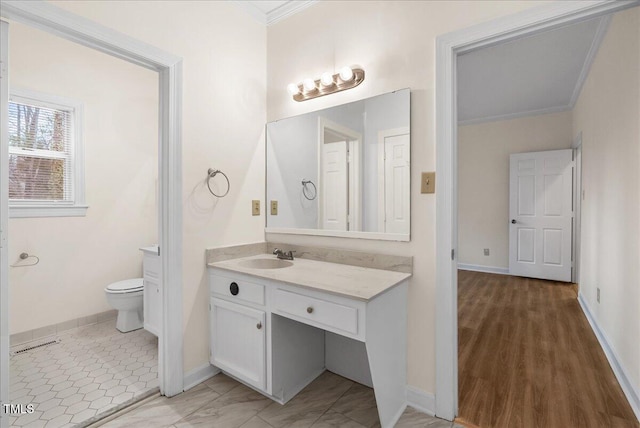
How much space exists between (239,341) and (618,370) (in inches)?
98.9

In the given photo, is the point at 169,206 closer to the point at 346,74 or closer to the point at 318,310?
the point at 318,310

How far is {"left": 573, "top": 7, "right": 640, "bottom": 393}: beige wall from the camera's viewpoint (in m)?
1.90

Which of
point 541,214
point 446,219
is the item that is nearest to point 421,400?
point 446,219

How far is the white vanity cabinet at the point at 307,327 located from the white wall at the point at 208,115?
6.1 inches

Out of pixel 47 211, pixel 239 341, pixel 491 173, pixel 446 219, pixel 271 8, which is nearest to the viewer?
pixel 446 219

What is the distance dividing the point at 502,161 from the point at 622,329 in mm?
3555

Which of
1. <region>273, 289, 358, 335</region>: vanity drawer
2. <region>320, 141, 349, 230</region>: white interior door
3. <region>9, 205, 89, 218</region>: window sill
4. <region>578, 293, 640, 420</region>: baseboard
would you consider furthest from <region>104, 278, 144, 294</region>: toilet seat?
<region>578, 293, 640, 420</region>: baseboard

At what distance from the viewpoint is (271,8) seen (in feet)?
7.75

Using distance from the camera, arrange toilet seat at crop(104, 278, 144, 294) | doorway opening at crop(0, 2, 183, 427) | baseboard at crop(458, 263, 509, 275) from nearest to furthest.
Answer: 1. doorway opening at crop(0, 2, 183, 427)
2. toilet seat at crop(104, 278, 144, 294)
3. baseboard at crop(458, 263, 509, 275)

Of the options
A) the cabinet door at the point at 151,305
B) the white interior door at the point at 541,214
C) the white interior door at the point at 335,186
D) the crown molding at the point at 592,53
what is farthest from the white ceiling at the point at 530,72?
the cabinet door at the point at 151,305

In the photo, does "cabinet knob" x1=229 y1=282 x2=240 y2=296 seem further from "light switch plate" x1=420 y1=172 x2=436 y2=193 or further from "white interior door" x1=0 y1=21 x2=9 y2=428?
"light switch plate" x1=420 y1=172 x2=436 y2=193

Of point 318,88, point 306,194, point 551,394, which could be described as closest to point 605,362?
point 551,394

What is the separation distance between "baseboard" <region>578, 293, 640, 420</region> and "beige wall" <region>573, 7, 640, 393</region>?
0.14 feet

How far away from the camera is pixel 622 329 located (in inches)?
83.4
